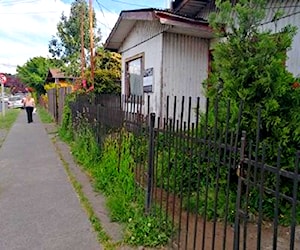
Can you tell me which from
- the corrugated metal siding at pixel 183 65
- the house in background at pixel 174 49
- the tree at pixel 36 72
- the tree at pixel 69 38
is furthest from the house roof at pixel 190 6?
the tree at pixel 36 72

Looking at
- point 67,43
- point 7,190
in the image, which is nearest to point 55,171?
point 7,190

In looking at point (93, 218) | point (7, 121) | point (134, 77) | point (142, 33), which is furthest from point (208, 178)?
point (7, 121)

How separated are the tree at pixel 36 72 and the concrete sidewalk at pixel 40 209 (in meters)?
36.1

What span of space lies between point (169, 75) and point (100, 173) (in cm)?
304

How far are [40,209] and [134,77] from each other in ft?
20.5

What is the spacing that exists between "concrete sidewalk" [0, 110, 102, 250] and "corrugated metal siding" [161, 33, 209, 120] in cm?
321

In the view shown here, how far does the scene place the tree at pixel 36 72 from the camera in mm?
43078

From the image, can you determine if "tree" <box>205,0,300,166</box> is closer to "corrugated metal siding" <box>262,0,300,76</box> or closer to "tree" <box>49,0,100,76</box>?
"corrugated metal siding" <box>262,0,300,76</box>

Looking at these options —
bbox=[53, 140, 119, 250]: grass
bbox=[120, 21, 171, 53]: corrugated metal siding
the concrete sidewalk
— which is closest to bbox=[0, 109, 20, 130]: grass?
bbox=[120, 21, 171, 53]: corrugated metal siding

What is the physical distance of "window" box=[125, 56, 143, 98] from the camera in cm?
982

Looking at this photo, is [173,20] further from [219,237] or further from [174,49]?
[219,237]

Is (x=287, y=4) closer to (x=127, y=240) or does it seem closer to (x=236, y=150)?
(x=236, y=150)

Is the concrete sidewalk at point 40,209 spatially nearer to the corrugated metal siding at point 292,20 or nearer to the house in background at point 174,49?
the house in background at point 174,49

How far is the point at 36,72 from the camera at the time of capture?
150 ft
